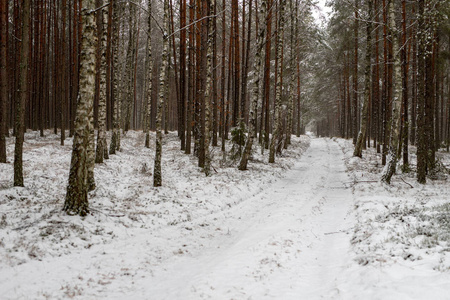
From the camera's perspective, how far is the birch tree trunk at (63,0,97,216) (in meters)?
7.04

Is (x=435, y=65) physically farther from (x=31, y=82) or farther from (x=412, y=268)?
(x=31, y=82)

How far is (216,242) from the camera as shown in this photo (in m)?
6.92

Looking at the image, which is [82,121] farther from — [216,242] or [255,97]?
[255,97]

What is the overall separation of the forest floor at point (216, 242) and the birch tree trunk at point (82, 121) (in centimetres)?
40

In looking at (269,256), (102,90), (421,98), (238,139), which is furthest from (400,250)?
(238,139)

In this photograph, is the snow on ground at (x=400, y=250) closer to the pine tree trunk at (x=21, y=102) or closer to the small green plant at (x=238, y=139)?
the small green plant at (x=238, y=139)

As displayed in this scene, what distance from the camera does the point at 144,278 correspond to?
5117 millimetres

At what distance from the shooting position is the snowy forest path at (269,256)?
184 inches

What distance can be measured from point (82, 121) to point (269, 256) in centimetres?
544

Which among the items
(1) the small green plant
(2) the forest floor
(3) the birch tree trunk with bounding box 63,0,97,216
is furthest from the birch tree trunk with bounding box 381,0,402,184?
(3) the birch tree trunk with bounding box 63,0,97,216

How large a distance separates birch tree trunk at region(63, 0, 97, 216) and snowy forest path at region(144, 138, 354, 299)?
10.2 feet

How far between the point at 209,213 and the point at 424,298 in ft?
19.9

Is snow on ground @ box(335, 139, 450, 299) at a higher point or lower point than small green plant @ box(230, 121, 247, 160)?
lower

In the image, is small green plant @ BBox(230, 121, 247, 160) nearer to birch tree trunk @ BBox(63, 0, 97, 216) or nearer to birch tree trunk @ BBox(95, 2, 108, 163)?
birch tree trunk @ BBox(95, 2, 108, 163)
